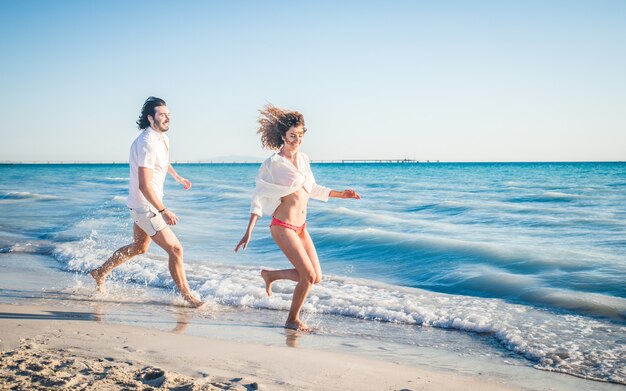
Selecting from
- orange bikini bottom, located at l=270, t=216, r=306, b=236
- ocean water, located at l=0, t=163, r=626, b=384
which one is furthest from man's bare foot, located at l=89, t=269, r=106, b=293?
orange bikini bottom, located at l=270, t=216, r=306, b=236

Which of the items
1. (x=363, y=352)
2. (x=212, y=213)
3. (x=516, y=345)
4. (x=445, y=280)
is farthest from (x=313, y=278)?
(x=212, y=213)

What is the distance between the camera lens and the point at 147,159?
18.6ft

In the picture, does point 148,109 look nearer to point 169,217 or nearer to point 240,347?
point 169,217

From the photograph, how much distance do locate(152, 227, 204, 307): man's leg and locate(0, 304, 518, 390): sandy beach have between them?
1.13 meters

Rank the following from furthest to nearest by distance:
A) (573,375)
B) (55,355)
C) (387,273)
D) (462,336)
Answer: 1. (387,273)
2. (462,336)
3. (573,375)
4. (55,355)

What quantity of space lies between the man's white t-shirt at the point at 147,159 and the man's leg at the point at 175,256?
363 millimetres

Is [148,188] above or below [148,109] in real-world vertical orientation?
below

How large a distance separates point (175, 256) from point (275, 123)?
179cm

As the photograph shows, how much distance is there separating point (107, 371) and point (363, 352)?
211cm

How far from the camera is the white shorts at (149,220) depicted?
581 cm

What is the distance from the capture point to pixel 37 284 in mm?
7449

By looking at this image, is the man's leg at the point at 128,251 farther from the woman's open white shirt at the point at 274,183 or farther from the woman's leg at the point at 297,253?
the woman's leg at the point at 297,253

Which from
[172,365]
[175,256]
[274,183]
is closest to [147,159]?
Answer: [175,256]

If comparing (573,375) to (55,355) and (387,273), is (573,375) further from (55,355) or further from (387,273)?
(387,273)
